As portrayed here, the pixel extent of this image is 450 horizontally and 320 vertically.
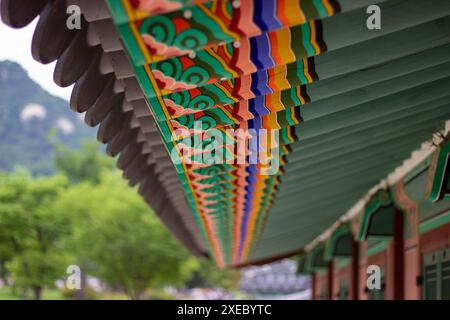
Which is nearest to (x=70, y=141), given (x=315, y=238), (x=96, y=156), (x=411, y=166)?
(x=96, y=156)

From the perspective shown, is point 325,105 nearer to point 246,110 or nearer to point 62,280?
point 246,110

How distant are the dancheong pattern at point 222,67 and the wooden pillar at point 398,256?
8.14 ft

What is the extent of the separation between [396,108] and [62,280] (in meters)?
25.0

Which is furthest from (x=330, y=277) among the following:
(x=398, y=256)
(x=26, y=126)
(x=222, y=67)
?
(x=26, y=126)

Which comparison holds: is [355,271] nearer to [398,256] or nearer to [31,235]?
[398,256]

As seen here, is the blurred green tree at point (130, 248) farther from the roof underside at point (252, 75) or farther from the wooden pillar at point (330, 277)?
the roof underside at point (252, 75)

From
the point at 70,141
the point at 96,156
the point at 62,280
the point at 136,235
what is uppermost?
the point at 70,141

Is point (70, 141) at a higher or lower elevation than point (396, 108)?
higher

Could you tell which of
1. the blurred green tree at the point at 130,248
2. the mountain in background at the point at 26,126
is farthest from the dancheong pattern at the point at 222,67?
the mountain in background at the point at 26,126

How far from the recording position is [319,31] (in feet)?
8.27

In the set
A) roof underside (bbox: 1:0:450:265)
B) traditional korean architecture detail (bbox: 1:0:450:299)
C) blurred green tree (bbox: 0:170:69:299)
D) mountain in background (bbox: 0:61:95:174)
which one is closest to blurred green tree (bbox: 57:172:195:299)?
blurred green tree (bbox: 0:170:69:299)

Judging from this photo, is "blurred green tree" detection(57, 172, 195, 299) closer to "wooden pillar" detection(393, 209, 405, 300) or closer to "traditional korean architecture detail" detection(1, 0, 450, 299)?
"wooden pillar" detection(393, 209, 405, 300)

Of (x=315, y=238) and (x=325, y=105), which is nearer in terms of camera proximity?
(x=325, y=105)

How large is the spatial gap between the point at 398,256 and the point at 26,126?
250 feet
